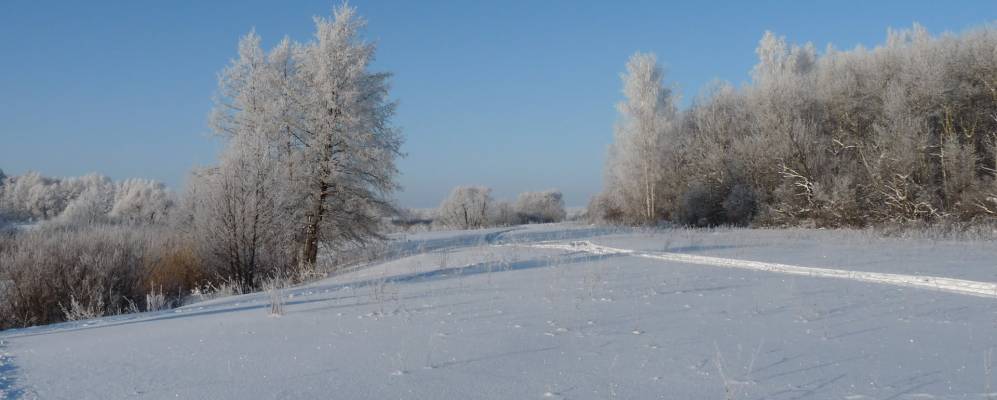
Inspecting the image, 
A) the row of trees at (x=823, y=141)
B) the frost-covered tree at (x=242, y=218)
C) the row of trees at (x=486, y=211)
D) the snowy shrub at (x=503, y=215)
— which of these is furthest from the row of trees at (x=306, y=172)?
the snowy shrub at (x=503, y=215)

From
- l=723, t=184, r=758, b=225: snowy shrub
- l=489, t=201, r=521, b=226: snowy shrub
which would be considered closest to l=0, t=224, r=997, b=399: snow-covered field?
l=723, t=184, r=758, b=225: snowy shrub

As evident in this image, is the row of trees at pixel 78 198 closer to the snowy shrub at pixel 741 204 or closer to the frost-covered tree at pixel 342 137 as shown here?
the frost-covered tree at pixel 342 137

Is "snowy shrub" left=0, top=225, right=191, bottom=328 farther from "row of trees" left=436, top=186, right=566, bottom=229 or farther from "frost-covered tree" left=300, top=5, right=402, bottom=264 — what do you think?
"row of trees" left=436, top=186, right=566, bottom=229

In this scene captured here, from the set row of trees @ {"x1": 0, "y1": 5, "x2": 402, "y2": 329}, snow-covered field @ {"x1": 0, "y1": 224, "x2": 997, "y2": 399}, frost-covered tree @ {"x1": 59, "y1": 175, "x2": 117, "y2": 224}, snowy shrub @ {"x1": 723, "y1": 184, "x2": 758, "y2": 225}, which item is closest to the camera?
snow-covered field @ {"x1": 0, "y1": 224, "x2": 997, "y2": 399}

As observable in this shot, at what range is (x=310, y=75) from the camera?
65.5 feet

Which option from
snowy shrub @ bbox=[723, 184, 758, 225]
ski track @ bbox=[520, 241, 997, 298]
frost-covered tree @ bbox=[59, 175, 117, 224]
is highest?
frost-covered tree @ bbox=[59, 175, 117, 224]

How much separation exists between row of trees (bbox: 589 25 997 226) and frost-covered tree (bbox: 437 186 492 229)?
28.9 m

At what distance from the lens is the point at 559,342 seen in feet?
19.0

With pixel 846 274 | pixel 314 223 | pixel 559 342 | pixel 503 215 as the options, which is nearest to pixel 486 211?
pixel 503 215

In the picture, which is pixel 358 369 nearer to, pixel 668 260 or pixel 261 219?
pixel 668 260

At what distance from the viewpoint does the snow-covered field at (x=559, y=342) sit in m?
4.46

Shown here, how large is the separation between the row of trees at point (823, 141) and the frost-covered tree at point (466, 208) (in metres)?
28.9

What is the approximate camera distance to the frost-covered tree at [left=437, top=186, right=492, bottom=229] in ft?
220

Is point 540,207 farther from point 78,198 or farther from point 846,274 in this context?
point 846,274
